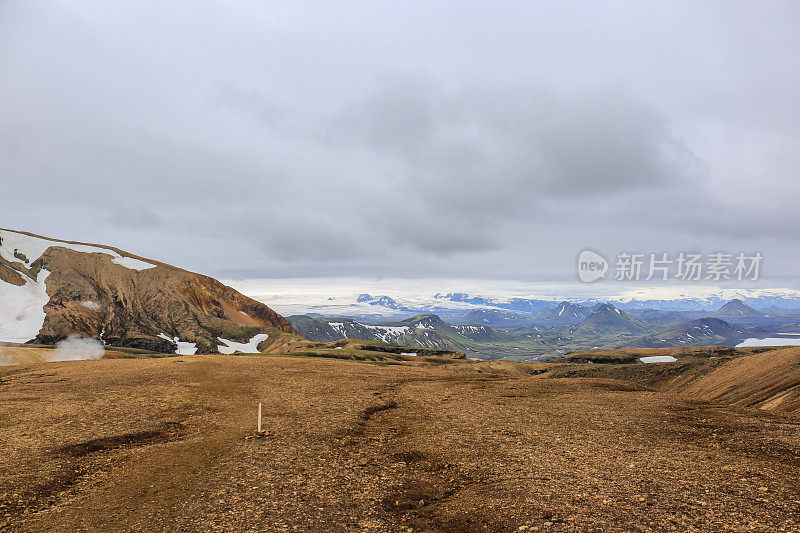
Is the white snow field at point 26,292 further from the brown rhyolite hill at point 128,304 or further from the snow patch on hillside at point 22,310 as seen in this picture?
the brown rhyolite hill at point 128,304

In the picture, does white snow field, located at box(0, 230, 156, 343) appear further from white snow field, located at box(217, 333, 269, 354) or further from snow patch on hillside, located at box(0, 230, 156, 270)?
white snow field, located at box(217, 333, 269, 354)

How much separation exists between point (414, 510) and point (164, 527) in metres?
6.83

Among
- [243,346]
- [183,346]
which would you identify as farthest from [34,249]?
[243,346]

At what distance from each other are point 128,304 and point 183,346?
97.7 ft

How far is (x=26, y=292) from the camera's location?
366ft

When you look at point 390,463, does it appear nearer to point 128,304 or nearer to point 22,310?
point 22,310

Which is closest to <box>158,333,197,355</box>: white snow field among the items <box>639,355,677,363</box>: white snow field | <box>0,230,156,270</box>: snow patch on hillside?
<box>0,230,156,270</box>: snow patch on hillside

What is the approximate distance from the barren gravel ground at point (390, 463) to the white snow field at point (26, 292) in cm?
10081

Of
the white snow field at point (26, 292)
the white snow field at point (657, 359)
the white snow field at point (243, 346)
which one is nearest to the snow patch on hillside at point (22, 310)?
the white snow field at point (26, 292)

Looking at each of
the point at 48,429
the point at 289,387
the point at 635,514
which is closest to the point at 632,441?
the point at 635,514

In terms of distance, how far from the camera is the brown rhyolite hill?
4459 inches

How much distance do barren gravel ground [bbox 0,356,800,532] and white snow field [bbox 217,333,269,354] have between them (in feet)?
320

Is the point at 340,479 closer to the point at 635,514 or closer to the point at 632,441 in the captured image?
the point at 635,514

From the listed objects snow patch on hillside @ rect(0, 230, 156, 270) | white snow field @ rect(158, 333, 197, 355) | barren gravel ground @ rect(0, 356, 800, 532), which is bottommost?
white snow field @ rect(158, 333, 197, 355)
